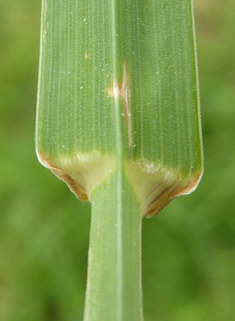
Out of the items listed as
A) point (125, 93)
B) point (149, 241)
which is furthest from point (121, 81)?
point (149, 241)

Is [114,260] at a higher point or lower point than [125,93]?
lower

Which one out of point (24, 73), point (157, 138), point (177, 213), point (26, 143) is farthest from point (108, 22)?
point (24, 73)

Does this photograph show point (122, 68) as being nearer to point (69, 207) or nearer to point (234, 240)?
point (69, 207)

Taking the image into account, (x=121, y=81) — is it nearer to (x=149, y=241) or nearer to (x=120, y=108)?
(x=120, y=108)

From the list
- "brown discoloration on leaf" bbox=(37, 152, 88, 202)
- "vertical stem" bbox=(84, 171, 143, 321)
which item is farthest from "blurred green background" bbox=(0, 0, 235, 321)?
"vertical stem" bbox=(84, 171, 143, 321)

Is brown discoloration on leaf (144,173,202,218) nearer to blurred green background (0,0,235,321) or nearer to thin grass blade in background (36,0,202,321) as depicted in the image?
thin grass blade in background (36,0,202,321)

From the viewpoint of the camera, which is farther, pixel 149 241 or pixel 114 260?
pixel 149 241
